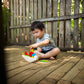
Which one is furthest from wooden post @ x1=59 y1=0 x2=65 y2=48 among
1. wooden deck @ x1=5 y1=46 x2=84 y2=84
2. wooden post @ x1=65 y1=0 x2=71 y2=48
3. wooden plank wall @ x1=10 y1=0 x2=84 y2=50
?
wooden deck @ x1=5 y1=46 x2=84 y2=84

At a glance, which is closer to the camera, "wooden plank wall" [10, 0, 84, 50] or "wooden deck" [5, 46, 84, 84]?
"wooden deck" [5, 46, 84, 84]

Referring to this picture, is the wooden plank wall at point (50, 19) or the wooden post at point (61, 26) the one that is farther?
the wooden post at point (61, 26)

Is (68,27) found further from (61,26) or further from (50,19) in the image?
(50,19)

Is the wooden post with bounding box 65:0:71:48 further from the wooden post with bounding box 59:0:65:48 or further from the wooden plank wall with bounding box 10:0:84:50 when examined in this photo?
the wooden post with bounding box 59:0:65:48

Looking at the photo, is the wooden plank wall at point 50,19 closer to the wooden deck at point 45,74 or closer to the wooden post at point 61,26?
the wooden post at point 61,26

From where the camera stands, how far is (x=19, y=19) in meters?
4.26

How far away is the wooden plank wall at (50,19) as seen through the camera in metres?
2.76

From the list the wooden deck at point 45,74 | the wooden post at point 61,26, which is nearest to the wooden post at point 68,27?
the wooden post at point 61,26

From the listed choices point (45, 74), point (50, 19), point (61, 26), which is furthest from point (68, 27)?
point (45, 74)

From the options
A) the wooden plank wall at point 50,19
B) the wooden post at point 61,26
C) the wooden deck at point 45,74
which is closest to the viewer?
the wooden deck at point 45,74

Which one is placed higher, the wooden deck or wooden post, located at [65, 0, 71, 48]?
wooden post, located at [65, 0, 71, 48]

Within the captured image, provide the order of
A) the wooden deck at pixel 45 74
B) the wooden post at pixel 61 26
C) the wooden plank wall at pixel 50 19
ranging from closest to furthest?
the wooden deck at pixel 45 74, the wooden plank wall at pixel 50 19, the wooden post at pixel 61 26

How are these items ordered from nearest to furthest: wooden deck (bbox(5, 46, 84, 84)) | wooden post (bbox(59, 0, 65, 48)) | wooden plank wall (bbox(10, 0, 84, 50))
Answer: wooden deck (bbox(5, 46, 84, 84)), wooden plank wall (bbox(10, 0, 84, 50)), wooden post (bbox(59, 0, 65, 48))

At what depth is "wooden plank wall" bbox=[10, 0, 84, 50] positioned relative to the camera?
2.76 meters
